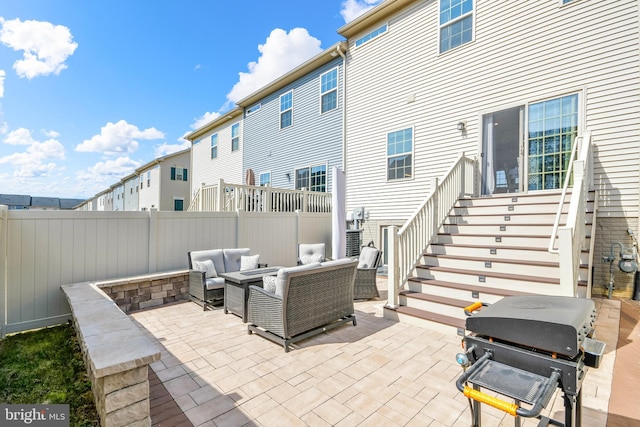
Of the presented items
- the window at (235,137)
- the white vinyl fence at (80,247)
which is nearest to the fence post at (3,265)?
the white vinyl fence at (80,247)

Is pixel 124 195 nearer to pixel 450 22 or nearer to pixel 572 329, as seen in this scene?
pixel 450 22

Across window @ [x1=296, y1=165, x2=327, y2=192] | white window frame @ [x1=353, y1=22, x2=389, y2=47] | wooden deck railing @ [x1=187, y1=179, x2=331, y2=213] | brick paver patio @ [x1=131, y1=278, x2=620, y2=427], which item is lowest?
brick paver patio @ [x1=131, y1=278, x2=620, y2=427]

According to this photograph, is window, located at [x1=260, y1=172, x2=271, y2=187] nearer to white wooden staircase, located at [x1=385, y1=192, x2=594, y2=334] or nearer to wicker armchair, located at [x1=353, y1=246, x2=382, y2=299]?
wicker armchair, located at [x1=353, y1=246, x2=382, y2=299]

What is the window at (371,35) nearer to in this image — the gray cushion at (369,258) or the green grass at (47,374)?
the gray cushion at (369,258)

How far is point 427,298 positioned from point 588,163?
13.0 feet

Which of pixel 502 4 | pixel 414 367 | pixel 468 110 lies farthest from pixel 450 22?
pixel 414 367

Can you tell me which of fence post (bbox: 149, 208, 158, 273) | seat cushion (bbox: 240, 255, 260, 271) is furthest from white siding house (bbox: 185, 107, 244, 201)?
seat cushion (bbox: 240, 255, 260, 271)

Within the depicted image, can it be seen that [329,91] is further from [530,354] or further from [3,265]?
[530,354]

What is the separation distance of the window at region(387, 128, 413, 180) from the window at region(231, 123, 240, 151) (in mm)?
8446

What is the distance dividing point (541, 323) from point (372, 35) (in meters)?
9.55

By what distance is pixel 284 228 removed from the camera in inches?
334

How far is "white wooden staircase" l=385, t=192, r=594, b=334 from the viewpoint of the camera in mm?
4273

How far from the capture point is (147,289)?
5480mm

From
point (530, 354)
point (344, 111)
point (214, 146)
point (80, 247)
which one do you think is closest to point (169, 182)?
point (214, 146)
